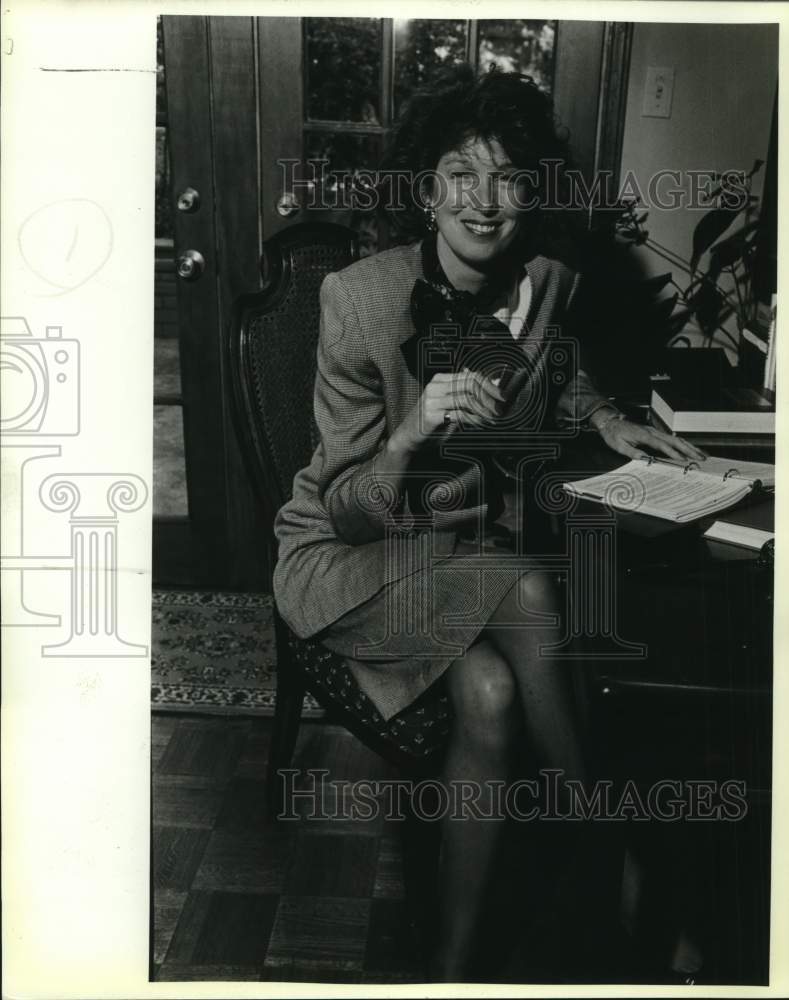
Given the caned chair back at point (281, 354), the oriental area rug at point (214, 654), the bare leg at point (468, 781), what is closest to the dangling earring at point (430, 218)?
the caned chair back at point (281, 354)

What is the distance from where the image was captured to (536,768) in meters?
1.22

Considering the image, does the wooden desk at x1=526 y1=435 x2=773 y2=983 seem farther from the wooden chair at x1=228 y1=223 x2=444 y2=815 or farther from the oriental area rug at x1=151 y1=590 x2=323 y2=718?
the oriental area rug at x1=151 y1=590 x2=323 y2=718

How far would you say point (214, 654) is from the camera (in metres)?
1.74

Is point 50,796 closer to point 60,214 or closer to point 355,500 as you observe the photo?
Answer: point 355,500

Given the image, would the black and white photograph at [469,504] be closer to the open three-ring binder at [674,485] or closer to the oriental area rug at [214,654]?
the open three-ring binder at [674,485]

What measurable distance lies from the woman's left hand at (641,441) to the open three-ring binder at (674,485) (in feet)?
0.04

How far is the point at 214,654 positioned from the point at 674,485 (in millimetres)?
923

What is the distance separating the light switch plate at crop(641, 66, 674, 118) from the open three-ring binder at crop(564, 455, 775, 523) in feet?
1.50

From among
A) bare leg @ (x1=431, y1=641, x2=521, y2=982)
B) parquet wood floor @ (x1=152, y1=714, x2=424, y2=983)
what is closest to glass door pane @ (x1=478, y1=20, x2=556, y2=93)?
bare leg @ (x1=431, y1=641, x2=521, y2=982)

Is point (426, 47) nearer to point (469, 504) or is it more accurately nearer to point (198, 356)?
point (469, 504)

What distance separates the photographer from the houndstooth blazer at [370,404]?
3.97 feet

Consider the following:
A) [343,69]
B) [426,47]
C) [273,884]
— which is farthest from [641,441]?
[273,884]

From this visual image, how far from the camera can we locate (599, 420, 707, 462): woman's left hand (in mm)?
1228

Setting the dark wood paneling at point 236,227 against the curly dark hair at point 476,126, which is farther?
the dark wood paneling at point 236,227
